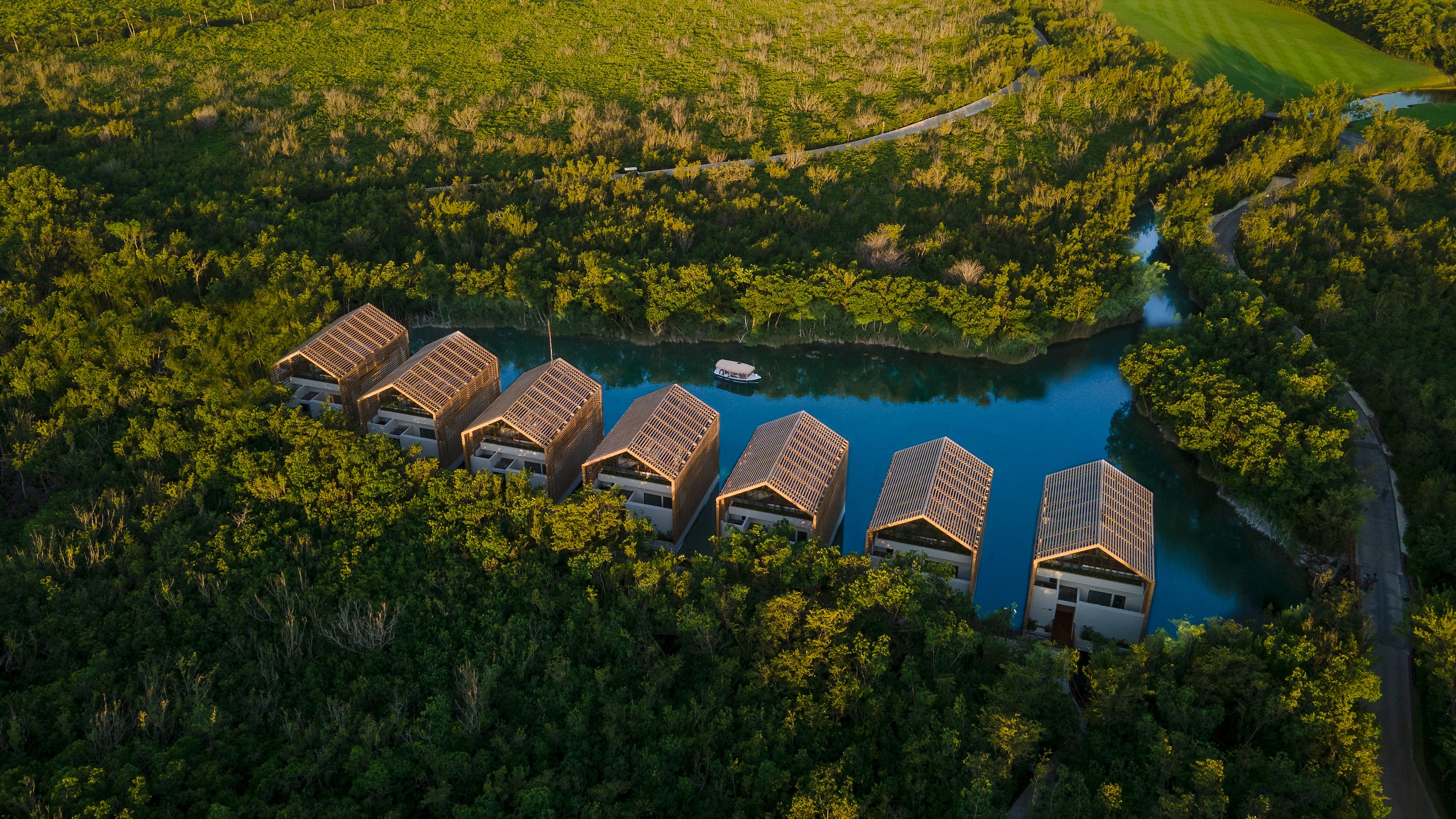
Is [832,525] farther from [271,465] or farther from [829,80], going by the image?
[829,80]

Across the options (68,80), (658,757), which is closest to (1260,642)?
(658,757)

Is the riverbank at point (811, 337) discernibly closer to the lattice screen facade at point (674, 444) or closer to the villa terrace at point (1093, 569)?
the lattice screen facade at point (674, 444)

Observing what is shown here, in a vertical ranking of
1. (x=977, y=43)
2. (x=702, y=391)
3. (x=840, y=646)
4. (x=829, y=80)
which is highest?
(x=977, y=43)

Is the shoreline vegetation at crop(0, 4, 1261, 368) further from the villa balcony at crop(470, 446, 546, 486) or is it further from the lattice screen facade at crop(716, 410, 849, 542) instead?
the villa balcony at crop(470, 446, 546, 486)

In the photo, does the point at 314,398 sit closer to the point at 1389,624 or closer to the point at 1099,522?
the point at 1099,522

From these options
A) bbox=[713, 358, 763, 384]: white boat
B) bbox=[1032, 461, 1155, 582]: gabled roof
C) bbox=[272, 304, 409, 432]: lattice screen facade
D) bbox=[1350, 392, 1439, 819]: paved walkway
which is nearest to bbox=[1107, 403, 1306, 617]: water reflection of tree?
bbox=[1350, 392, 1439, 819]: paved walkway

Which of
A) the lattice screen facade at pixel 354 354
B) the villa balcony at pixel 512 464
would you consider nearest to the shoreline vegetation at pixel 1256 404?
the villa balcony at pixel 512 464
